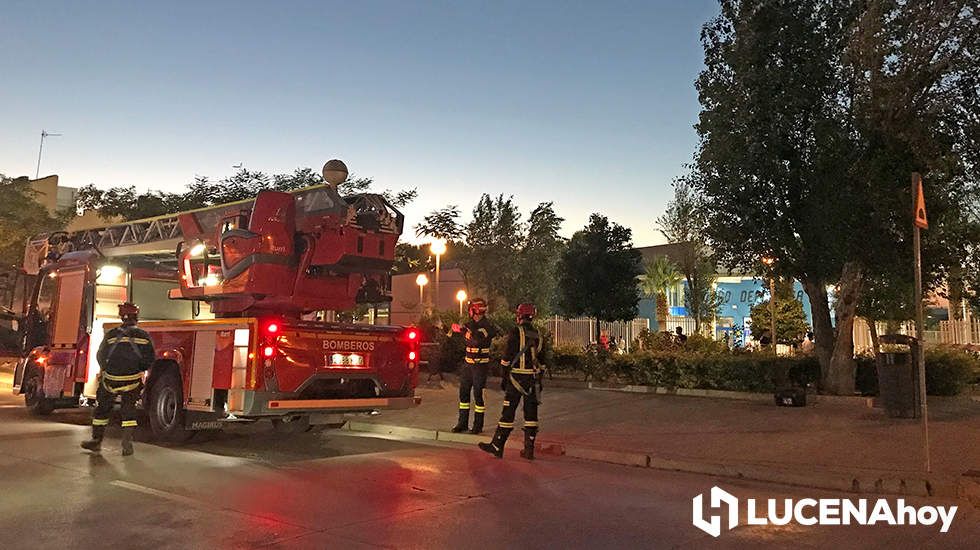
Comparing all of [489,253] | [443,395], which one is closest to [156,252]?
[443,395]

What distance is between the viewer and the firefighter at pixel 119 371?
9250 millimetres

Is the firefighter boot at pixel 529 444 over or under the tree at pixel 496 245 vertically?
under

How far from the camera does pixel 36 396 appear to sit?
12938 millimetres

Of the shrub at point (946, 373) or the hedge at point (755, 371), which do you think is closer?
the hedge at point (755, 371)

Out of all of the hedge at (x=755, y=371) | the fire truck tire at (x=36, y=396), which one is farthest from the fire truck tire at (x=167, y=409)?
the hedge at (x=755, y=371)

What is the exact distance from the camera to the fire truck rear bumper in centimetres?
902

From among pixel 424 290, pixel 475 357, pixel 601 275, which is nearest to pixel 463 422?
pixel 475 357

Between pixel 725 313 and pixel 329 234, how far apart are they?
37063 millimetres

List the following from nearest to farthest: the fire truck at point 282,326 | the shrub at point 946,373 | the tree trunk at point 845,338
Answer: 1. the fire truck at point 282,326
2. the tree trunk at point 845,338
3. the shrub at point 946,373

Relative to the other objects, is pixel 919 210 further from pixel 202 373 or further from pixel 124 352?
pixel 124 352

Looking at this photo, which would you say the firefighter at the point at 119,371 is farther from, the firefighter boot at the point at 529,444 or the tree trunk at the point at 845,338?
the tree trunk at the point at 845,338

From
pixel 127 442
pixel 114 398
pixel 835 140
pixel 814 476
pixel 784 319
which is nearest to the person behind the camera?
pixel 814 476

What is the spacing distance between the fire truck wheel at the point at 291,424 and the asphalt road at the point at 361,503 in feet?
1.22

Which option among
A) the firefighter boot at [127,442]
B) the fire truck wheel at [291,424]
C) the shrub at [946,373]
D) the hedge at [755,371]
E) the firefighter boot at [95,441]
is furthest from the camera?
the shrub at [946,373]
